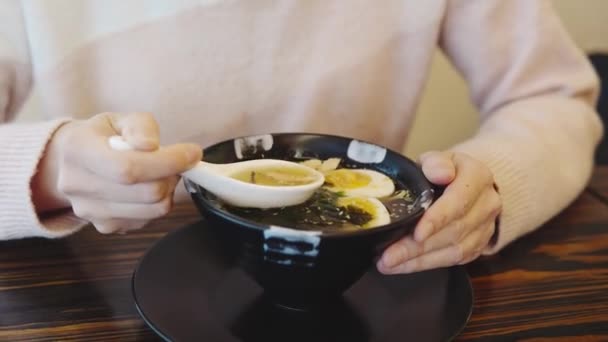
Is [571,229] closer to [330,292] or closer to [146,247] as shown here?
[330,292]

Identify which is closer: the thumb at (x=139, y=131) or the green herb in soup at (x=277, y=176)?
the thumb at (x=139, y=131)

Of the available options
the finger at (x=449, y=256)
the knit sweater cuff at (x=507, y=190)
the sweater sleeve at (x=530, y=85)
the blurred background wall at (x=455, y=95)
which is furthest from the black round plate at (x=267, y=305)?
the blurred background wall at (x=455, y=95)

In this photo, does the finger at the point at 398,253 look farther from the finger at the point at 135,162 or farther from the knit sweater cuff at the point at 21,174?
the knit sweater cuff at the point at 21,174

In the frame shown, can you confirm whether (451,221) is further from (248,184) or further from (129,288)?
(129,288)

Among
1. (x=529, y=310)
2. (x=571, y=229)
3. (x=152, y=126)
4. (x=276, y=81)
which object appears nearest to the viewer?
(x=152, y=126)

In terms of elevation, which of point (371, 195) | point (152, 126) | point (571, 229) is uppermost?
point (152, 126)

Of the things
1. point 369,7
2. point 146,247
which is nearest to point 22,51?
point 146,247
